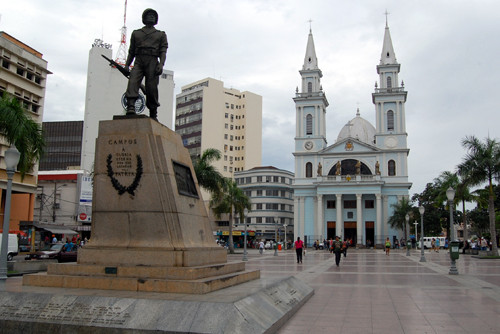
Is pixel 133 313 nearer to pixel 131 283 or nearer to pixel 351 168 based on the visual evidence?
pixel 131 283

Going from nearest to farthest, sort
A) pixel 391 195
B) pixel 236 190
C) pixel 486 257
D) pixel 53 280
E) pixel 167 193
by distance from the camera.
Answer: pixel 53 280 < pixel 167 193 < pixel 486 257 < pixel 236 190 < pixel 391 195

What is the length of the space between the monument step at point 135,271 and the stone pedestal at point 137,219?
0.02 meters

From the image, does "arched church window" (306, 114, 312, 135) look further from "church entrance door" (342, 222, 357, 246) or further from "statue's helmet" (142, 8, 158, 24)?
"statue's helmet" (142, 8, 158, 24)

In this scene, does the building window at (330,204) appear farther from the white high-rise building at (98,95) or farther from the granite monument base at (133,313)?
the granite monument base at (133,313)

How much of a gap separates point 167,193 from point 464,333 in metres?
5.48

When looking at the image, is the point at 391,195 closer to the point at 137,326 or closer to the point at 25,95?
the point at 25,95

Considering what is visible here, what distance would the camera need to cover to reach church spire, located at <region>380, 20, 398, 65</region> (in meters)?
69.3

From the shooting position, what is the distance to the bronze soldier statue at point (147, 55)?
31.3 ft

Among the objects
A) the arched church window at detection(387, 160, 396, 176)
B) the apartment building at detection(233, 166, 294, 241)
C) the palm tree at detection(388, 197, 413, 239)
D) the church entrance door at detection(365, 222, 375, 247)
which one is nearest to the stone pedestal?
the palm tree at detection(388, 197, 413, 239)

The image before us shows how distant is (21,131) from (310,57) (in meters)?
59.4

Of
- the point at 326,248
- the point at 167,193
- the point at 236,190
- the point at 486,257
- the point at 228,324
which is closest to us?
the point at 228,324

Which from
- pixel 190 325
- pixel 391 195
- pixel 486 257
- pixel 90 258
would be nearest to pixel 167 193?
pixel 90 258

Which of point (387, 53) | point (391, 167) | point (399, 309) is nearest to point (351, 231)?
point (391, 167)

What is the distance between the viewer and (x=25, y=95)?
145ft
